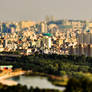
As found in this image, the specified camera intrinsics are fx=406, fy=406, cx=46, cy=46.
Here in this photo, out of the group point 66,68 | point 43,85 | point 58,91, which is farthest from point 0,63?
point 58,91

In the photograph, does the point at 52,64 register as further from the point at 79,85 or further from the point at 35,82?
the point at 79,85

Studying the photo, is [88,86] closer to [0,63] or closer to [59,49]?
[0,63]

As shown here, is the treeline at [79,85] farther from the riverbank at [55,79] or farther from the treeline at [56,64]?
the treeline at [56,64]

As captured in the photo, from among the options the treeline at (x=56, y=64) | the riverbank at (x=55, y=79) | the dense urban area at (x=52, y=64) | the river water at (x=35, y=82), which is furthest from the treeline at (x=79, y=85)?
the treeline at (x=56, y=64)

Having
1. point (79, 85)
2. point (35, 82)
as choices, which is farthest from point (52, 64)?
point (79, 85)

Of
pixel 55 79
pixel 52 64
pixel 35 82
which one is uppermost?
pixel 52 64

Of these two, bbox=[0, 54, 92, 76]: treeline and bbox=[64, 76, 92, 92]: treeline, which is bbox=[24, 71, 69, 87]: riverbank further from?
bbox=[64, 76, 92, 92]: treeline
